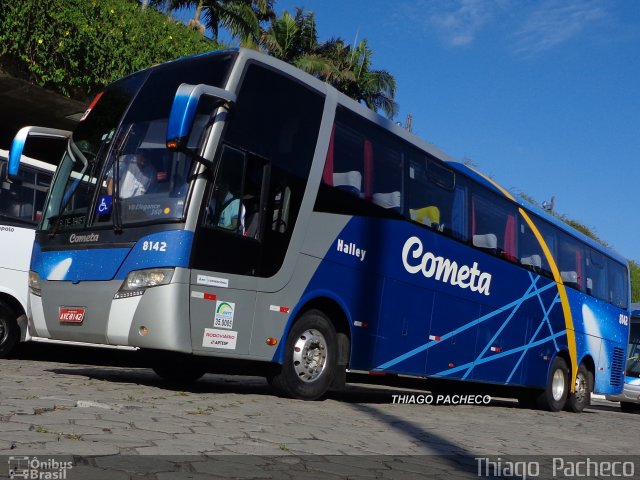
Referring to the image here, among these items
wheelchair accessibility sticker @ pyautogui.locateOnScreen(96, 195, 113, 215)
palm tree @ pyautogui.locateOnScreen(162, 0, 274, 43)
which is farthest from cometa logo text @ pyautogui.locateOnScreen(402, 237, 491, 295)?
palm tree @ pyautogui.locateOnScreen(162, 0, 274, 43)

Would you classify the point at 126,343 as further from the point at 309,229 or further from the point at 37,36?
the point at 37,36

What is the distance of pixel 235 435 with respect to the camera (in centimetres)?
559

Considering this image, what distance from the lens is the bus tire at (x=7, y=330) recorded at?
38.7 ft

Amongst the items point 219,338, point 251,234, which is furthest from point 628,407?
point 219,338

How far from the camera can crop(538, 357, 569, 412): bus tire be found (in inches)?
574

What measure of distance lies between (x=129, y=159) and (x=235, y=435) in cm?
364

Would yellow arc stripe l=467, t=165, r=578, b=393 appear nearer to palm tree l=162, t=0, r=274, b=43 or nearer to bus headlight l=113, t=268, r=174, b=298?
bus headlight l=113, t=268, r=174, b=298

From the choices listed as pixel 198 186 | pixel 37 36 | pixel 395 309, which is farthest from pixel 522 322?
pixel 37 36

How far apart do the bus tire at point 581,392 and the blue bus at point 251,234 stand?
16.1 ft

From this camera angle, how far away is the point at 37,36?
52.5ft

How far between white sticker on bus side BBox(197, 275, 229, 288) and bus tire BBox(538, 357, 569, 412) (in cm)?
841

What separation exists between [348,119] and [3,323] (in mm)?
5998

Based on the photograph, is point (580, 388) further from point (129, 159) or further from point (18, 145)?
point (18, 145)

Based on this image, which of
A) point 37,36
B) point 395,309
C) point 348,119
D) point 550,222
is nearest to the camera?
point 348,119
